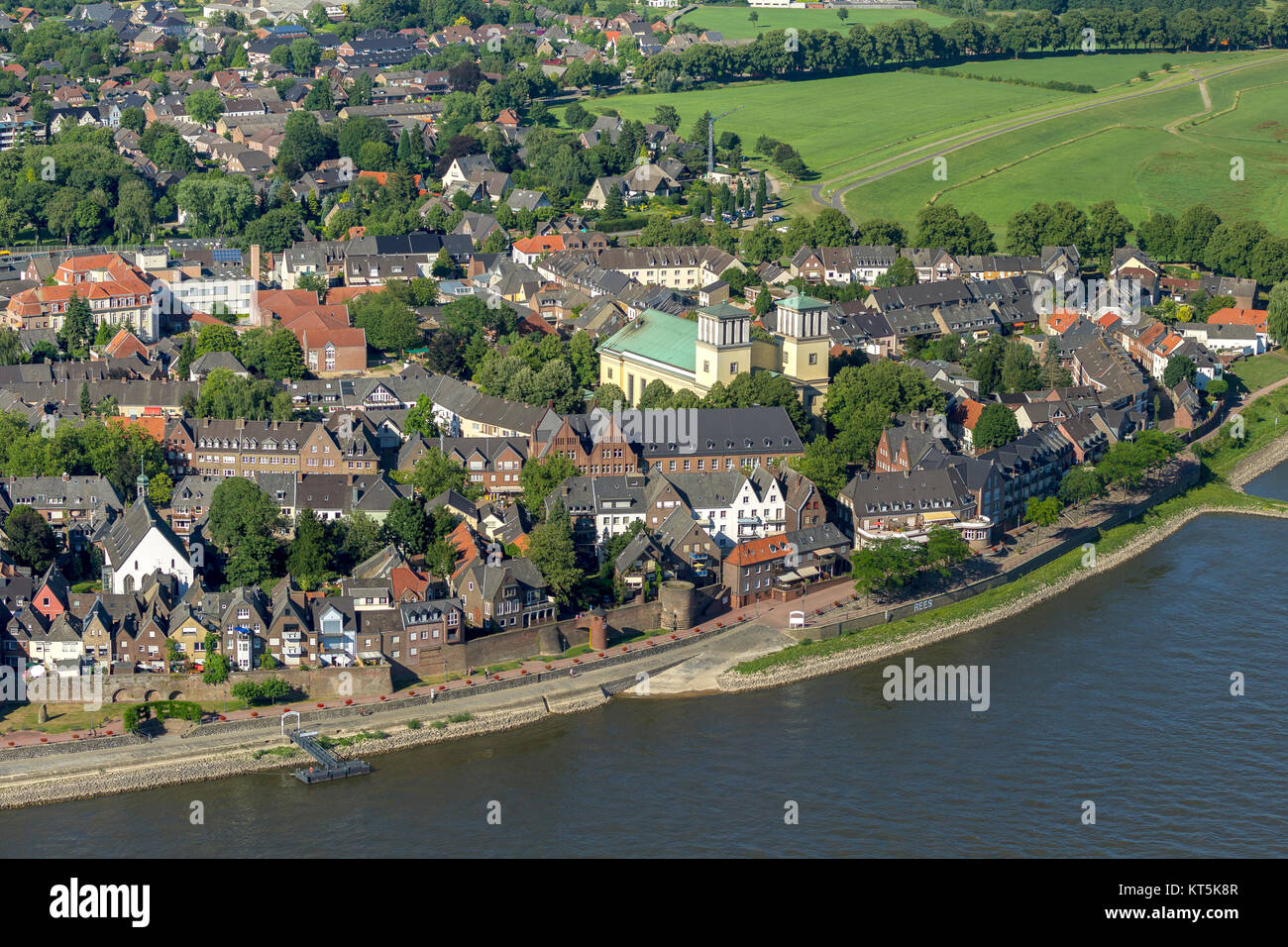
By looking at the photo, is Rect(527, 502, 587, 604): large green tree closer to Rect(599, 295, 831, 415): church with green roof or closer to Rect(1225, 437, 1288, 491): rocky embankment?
Rect(599, 295, 831, 415): church with green roof

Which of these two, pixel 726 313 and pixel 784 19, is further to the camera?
pixel 784 19

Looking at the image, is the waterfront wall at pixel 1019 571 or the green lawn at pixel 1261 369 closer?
the waterfront wall at pixel 1019 571

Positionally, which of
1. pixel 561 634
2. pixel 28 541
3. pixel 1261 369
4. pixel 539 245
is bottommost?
pixel 561 634

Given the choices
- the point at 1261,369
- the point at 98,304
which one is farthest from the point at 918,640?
the point at 98,304

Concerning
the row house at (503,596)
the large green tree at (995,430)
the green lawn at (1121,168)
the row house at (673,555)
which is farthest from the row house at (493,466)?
the green lawn at (1121,168)

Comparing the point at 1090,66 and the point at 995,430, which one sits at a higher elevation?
the point at 1090,66

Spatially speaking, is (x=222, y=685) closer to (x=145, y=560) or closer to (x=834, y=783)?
(x=145, y=560)

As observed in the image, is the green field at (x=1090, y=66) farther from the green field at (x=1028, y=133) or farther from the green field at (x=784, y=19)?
the green field at (x=784, y=19)
